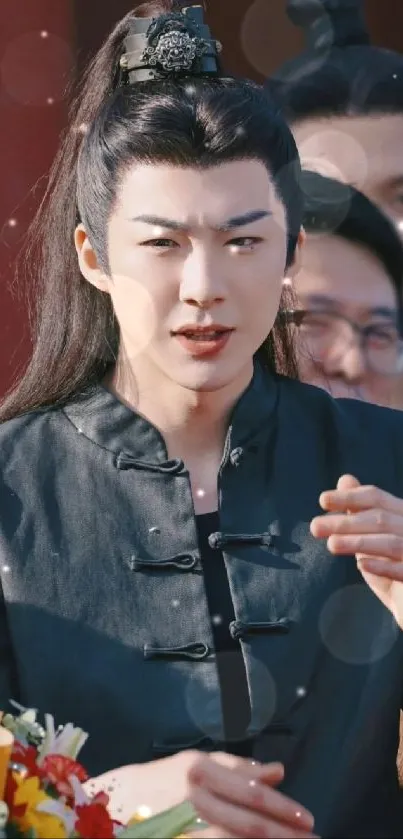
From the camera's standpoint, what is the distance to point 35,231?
1.91 meters

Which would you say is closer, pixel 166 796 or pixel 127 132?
pixel 166 796

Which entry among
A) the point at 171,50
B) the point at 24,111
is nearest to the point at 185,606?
the point at 171,50

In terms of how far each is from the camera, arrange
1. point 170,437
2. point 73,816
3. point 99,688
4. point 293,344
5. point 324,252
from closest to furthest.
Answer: point 73,816 < point 99,688 < point 170,437 < point 293,344 < point 324,252

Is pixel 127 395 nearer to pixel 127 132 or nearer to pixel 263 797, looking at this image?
pixel 127 132

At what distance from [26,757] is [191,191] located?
0.65 meters

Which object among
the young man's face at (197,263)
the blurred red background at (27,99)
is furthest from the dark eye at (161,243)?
the blurred red background at (27,99)

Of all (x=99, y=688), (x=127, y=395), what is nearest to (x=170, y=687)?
(x=99, y=688)

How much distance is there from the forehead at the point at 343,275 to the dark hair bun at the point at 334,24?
1.11ft

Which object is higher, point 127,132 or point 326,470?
point 127,132

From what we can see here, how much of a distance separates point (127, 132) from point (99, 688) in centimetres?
61

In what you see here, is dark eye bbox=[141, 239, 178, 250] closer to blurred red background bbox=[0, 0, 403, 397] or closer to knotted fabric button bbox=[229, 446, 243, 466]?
knotted fabric button bbox=[229, 446, 243, 466]

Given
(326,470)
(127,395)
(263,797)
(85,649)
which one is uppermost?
(127,395)

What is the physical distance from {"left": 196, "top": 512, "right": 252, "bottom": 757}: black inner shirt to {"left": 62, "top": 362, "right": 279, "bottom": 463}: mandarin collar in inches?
3.9

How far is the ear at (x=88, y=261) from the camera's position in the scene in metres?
1.72
